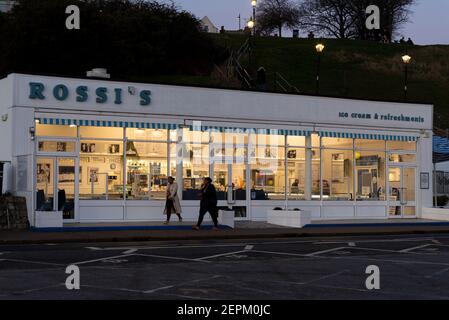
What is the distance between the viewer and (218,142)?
30.9 metres

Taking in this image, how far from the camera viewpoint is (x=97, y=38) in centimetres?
6194

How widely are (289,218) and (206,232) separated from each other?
4955mm

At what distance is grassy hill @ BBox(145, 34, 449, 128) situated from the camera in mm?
72812

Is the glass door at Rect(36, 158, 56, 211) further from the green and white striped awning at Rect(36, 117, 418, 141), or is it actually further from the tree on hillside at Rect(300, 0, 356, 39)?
the tree on hillside at Rect(300, 0, 356, 39)

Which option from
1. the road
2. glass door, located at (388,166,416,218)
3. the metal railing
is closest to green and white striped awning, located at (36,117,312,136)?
the metal railing

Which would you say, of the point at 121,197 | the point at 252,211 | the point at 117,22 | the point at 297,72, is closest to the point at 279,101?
the point at 252,211

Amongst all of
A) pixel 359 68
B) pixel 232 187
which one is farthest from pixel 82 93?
pixel 359 68

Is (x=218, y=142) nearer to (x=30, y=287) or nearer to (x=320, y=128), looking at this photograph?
(x=320, y=128)

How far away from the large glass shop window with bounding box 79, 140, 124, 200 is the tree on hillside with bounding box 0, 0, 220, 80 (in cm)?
2597

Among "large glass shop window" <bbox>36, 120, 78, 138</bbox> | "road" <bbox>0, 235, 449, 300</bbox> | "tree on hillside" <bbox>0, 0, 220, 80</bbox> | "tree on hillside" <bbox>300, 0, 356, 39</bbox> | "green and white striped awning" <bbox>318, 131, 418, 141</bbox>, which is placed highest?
"tree on hillside" <bbox>300, 0, 356, 39</bbox>

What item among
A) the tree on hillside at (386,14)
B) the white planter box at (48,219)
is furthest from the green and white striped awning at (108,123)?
the tree on hillside at (386,14)

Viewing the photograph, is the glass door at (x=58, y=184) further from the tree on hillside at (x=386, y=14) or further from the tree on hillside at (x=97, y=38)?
the tree on hillside at (x=386, y=14)

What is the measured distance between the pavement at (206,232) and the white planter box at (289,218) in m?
0.36

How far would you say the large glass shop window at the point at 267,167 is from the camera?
31.6 meters
